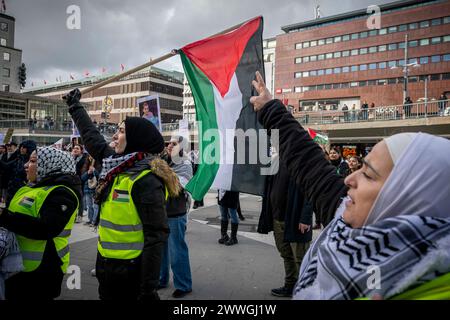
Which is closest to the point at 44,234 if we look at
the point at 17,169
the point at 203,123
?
the point at 203,123

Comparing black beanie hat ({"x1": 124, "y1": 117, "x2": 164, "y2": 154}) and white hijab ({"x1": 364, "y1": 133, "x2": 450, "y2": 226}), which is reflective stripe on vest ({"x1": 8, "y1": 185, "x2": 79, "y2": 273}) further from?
white hijab ({"x1": 364, "y1": 133, "x2": 450, "y2": 226})

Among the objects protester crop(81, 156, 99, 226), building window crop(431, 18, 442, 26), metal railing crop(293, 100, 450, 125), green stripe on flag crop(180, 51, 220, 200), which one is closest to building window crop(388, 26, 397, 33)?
building window crop(431, 18, 442, 26)

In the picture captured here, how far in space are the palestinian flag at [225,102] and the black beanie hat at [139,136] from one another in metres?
0.63

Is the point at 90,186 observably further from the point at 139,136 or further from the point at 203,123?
the point at 139,136

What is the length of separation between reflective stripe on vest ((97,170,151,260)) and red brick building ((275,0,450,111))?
51312mm

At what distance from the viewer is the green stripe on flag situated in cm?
326

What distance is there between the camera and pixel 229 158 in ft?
10.3

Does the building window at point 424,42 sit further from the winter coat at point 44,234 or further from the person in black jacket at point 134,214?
the winter coat at point 44,234

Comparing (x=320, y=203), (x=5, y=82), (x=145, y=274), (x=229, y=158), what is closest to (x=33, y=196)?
(x=145, y=274)

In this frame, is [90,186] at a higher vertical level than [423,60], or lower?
lower

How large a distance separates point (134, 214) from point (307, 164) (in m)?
1.34

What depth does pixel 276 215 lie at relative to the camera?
174 inches
